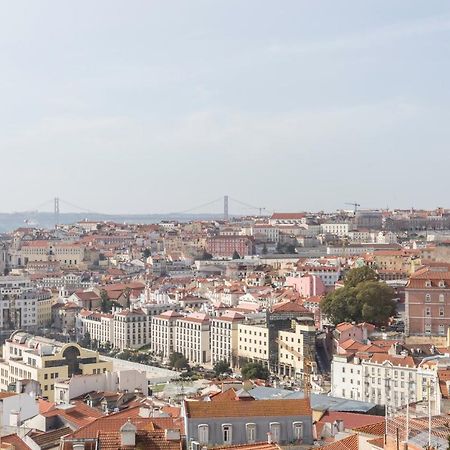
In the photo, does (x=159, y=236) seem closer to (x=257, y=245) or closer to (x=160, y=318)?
(x=257, y=245)

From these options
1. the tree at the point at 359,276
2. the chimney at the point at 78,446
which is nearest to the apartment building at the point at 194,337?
the tree at the point at 359,276

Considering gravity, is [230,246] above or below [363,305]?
above

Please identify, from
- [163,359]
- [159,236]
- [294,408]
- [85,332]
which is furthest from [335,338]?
[159,236]

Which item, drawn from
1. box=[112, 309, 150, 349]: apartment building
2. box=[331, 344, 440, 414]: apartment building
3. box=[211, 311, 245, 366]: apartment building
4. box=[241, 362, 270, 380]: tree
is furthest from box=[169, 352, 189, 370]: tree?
box=[331, 344, 440, 414]: apartment building

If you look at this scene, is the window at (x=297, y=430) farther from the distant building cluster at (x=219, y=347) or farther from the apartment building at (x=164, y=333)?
the apartment building at (x=164, y=333)

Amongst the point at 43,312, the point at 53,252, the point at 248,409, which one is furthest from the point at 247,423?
the point at 53,252

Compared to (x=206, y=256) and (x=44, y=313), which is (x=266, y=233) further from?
(x=44, y=313)

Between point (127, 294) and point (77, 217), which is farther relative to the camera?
point (77, 217)
